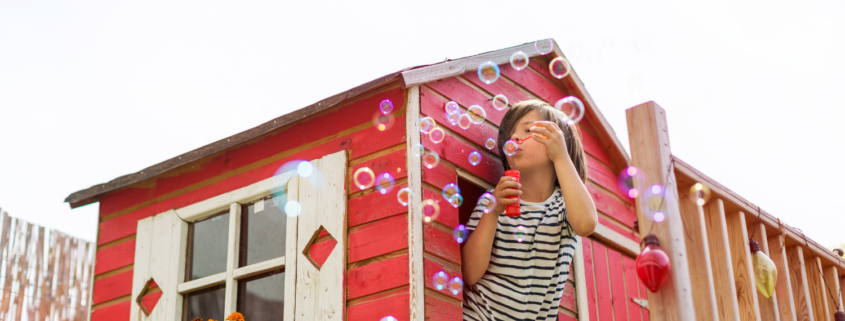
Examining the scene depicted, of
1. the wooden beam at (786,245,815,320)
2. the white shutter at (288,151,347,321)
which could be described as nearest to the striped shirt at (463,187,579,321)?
the white shutter at (288,151,347,321)

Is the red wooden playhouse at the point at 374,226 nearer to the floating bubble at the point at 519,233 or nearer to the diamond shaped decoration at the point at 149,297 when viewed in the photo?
the diamond shaped decoration at the point at 149,297

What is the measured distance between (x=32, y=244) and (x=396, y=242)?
19.8 feet

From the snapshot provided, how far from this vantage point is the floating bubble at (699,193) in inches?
112

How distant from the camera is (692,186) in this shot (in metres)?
2.89

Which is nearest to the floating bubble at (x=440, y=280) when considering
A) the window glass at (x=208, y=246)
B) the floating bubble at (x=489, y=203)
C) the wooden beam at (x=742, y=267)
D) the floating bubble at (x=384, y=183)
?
the floating bubble at (x=489, y=203)

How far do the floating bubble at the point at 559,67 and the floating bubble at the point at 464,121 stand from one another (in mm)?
1120

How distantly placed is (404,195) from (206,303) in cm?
147

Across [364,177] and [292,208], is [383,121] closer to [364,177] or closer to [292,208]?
[364,177]

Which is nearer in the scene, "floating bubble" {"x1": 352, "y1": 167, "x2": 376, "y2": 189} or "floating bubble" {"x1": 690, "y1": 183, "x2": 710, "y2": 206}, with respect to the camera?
"floating bubble" {"x1": 690, "y1": 183, "x2": 710, "y2": 206}

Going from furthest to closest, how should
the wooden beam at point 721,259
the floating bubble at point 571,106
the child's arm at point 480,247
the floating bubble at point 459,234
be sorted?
the floating bubble at point 571,106, the floating bubble at point 459,234, the child's arm at point 480,247, the wooden beam at point 721,259

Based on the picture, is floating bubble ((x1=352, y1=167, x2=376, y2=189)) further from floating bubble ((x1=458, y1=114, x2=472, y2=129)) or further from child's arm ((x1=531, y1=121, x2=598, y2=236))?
child's arm ((x1=531, y1=121, x2=598, y2=236))

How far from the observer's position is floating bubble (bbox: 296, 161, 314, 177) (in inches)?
151

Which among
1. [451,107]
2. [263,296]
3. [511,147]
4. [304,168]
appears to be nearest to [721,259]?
[511,147]

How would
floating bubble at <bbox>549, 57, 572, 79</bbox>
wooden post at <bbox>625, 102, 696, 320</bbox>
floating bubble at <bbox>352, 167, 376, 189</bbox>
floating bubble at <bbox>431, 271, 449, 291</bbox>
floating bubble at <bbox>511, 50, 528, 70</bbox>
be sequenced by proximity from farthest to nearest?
floating bubble at <bbox>549, 57, 572, 79</bbox>, floating bubble at <bbox>511, 50, 528, 70</bbox>, floating bubble at <bbox>352, 167, 376, 189</bbox>, floating bubble at <bbox>431, 271, 449, 291</bbox>, wooden post at <bbox>625, 102, 696, 320</bbox>
